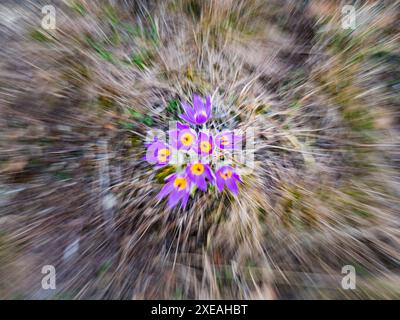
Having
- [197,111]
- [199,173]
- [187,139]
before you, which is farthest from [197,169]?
[197,111]

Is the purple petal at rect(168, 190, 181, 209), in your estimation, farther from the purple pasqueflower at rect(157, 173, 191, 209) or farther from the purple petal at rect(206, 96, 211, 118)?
the purple petal at rect(206, 96, 211, 118)

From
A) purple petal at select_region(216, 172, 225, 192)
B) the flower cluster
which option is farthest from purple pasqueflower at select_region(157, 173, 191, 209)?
purple petal at select_region(216, 172, 225, 192)

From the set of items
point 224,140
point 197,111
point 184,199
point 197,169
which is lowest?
point 184,199

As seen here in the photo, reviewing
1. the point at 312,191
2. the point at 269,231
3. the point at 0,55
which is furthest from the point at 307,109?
the point at 0,55

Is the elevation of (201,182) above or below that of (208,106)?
below

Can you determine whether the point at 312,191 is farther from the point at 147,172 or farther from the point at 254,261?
the point at 147,172

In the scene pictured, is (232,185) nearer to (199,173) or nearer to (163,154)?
(199,173)

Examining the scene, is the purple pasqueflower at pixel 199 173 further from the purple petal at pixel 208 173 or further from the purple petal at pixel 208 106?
the purple petal at pixel 208 106

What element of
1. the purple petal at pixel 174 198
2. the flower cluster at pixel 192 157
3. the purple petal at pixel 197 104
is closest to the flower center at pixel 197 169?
the flower cluster at pixel 192 157
